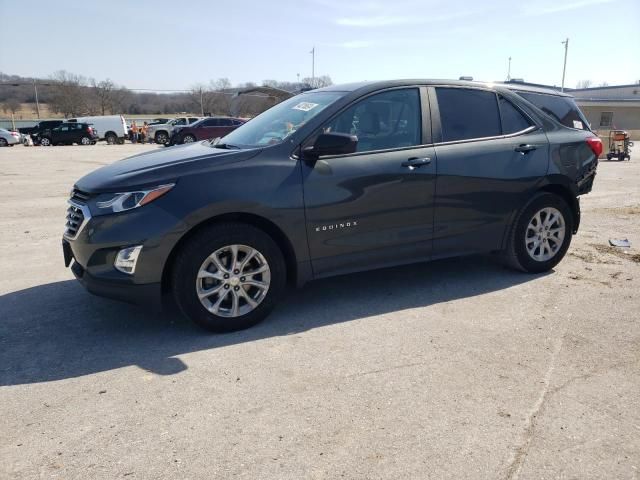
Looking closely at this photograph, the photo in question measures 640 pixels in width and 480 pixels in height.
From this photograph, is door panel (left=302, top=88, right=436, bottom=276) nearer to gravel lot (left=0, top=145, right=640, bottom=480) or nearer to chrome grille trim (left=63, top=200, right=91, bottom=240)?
gravel lot (left=0, top=145, right=640, bottom=480)

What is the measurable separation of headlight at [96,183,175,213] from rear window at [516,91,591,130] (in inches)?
143

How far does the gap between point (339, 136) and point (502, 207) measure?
6.18ft

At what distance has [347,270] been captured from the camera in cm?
423

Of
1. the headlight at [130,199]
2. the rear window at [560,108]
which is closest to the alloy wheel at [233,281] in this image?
the headlight at [130,199]

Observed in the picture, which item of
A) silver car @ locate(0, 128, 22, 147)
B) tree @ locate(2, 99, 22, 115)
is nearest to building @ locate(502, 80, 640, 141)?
silver car @ locate(0, 128, 22, 147)

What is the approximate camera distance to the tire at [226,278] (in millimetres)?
3676

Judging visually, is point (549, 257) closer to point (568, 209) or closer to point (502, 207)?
point (568, 209)

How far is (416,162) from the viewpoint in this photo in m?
4.34

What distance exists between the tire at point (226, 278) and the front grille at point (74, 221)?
746mm

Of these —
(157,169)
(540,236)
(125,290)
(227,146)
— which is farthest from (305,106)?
(540,236)

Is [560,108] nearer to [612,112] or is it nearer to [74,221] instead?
[74,221]

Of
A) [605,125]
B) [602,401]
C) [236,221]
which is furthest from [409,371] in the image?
[605,125]

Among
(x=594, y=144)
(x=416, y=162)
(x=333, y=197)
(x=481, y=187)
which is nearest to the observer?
(x=333, y=197)

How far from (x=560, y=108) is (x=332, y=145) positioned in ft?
9.48
